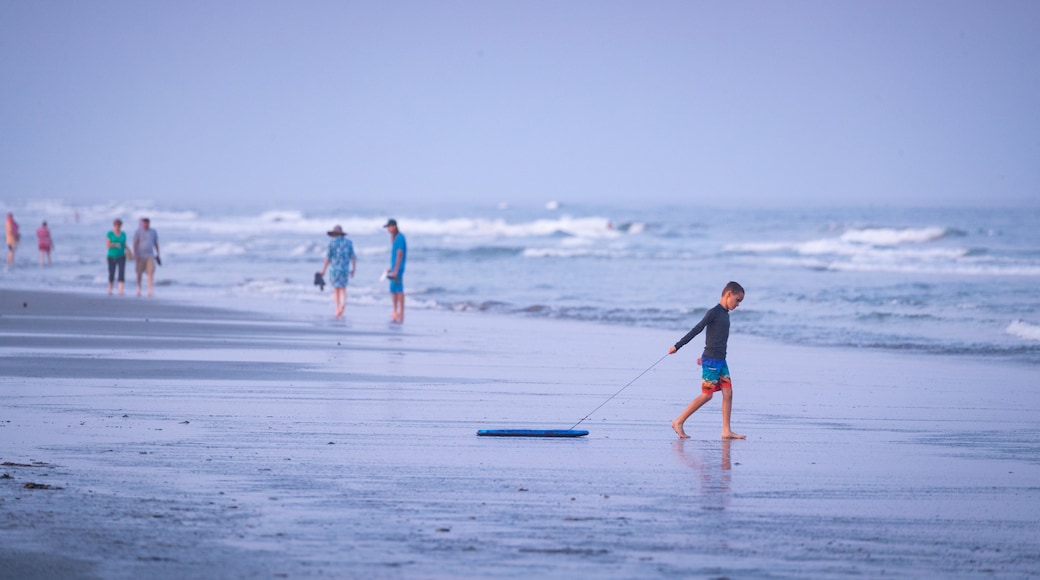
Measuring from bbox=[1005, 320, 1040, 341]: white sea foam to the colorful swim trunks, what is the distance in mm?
9626

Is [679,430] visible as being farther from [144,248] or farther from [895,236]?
[895,236]

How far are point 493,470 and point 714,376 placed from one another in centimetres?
226

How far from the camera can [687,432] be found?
8.28m

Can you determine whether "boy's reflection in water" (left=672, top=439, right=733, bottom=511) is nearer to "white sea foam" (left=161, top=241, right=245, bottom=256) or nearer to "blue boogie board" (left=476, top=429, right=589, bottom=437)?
"blue boogie board" (left=476, top=429, right=589, bottom=437)

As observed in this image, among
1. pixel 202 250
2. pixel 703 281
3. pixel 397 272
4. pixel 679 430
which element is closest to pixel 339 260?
pixel 397 272

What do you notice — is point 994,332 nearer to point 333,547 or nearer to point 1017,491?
point 1017,491

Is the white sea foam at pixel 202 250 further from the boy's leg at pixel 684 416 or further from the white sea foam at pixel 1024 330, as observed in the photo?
the boy's leg at pixel 684 416

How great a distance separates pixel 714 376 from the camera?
8.15 meters

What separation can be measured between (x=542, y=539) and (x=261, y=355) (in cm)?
790

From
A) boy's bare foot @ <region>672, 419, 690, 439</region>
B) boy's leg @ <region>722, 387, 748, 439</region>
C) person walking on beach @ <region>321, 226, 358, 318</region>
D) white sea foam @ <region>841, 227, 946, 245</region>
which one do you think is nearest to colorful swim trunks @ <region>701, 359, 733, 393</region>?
boy's leg @ <region>722, 387, 748, 439</region>

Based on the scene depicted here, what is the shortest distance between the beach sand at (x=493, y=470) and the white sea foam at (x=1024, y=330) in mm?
3841

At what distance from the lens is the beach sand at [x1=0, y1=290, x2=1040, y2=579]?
495 cm

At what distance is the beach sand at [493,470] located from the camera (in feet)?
16.2

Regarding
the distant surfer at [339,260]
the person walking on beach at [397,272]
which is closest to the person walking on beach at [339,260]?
the distant surfer at [339,260]
